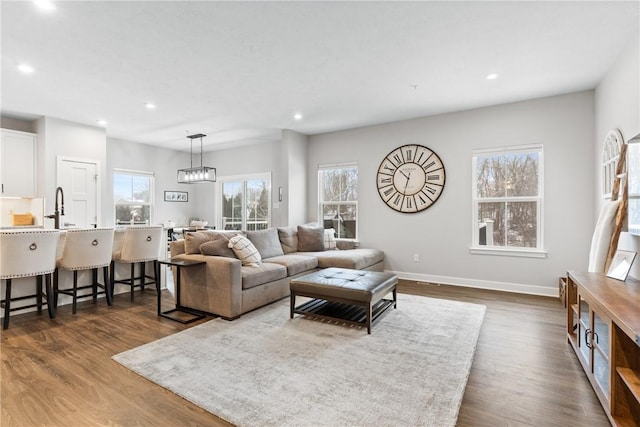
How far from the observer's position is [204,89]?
4.01 m

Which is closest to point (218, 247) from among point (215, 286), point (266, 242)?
point (215, 286)

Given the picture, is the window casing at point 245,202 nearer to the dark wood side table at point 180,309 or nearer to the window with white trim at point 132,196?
the window with white trim at point 132,196

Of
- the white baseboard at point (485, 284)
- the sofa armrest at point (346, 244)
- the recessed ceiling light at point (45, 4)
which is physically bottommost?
the white baseboard at point (485, 284)

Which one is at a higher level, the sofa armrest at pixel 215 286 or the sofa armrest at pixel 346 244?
the sofa armrest at pixel 346 244

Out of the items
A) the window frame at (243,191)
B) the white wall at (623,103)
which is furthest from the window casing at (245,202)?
the white wall at (623,103)

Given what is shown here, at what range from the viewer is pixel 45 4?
233 centimetres

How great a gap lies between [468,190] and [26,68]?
5.70 metres

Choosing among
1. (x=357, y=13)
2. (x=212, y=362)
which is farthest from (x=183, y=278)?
(x=357, y=13)

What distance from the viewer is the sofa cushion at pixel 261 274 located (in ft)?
11.5

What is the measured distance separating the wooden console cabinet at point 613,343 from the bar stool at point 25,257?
14.9 feet

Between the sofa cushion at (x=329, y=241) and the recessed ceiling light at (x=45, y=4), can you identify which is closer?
the recessed ceiling light at (x=45, y=4)

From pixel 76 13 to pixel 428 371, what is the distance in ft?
12.4

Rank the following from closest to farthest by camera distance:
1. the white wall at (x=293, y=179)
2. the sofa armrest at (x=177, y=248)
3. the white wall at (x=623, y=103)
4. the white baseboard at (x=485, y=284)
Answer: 1. the white wall at (x=623, y=103)
2. the sofa armrest at (x=177, y=248)
3. the white baseboard at (x=485, y=284)
4. the white wall at (x=293, y=179)

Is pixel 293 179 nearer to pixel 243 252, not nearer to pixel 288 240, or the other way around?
pixel 288 240
